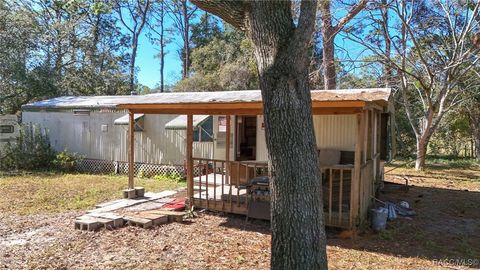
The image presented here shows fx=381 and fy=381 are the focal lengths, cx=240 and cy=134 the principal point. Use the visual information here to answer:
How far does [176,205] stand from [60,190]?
3.72m

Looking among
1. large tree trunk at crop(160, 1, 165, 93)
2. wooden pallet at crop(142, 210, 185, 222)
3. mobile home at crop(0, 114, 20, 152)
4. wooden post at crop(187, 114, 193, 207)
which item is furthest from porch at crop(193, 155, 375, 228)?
large tree trunk at crop(160, 1, 165, 93)

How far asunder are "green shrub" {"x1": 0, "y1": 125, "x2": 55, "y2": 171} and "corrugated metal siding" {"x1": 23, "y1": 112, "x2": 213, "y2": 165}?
0.51 m

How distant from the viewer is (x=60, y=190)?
9.46 meters

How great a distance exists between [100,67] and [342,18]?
15.0 meters

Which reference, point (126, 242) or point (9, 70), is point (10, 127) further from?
point (126, 242)

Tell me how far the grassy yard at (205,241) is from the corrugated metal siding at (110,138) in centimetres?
346

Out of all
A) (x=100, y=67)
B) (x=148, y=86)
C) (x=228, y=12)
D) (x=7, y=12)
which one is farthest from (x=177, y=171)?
(x=148, y=86)

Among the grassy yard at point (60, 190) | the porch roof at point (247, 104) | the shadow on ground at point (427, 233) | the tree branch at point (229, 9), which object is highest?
the tree branch at point (229, 9)

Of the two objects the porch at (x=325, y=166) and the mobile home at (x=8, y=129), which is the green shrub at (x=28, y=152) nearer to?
the mobile home at (x=8, y=129)

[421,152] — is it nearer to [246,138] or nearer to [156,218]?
[246,138]

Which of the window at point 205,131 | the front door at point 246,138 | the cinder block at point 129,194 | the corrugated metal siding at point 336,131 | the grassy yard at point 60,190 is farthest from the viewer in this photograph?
the window at point 205,131

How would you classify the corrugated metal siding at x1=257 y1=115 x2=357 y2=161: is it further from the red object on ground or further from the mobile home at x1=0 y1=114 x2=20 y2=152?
the mobile home at x1=0 y1=114 x2=20 y2=152

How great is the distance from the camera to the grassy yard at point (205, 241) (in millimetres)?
4727

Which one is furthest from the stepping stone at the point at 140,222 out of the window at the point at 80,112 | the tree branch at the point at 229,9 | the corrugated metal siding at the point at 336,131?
the window at the point at 80,112
